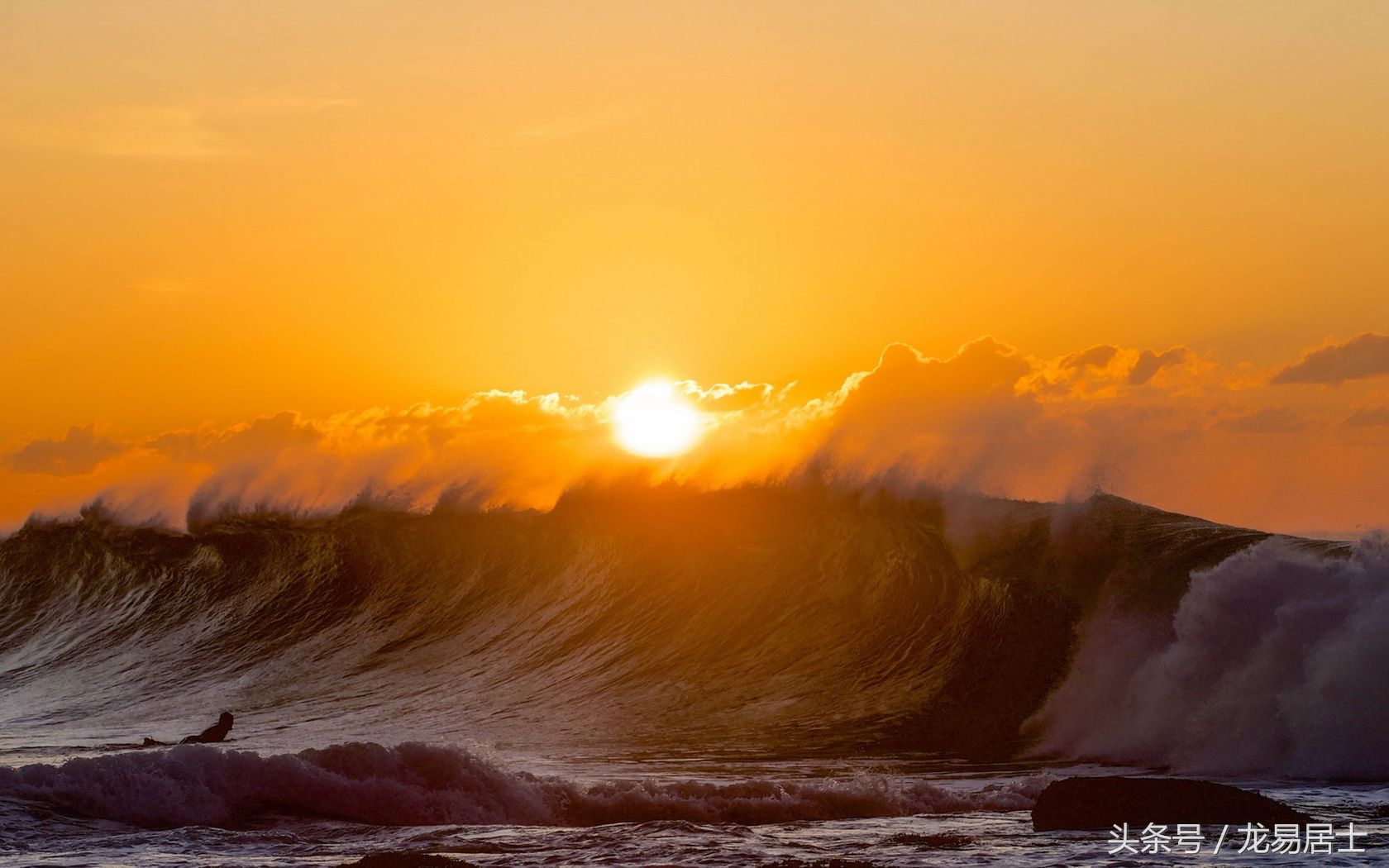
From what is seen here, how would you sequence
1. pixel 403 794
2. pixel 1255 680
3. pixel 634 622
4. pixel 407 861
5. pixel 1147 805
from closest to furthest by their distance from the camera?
pixel 407 861, pixel 1147 805, pixel 403 794, pixel 1255 680, pixel 634 622

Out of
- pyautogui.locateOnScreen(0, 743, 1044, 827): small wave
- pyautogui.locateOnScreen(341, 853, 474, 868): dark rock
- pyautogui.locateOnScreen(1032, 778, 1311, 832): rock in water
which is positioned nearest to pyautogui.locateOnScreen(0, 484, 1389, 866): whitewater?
pyautogui.locateOnScreen(0, 743, 1044, 827): small wave

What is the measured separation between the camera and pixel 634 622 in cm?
2220

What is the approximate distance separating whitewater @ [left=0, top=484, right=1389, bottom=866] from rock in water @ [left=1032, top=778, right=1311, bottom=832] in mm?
389

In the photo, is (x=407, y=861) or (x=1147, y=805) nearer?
(x=407, y=861)

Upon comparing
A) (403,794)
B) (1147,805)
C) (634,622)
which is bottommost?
(1147,805)

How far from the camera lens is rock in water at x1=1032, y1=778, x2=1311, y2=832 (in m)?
10.3

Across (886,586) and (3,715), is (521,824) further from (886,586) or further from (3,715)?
(3,715)

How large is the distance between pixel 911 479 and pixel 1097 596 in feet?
17.1

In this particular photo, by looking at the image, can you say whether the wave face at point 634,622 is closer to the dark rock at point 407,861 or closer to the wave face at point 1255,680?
the wave face at point 1255,680

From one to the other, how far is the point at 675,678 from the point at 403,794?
27.5ft

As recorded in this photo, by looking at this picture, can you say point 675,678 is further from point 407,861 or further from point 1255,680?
point 407,861

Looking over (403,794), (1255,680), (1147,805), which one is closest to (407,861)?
(403,794)

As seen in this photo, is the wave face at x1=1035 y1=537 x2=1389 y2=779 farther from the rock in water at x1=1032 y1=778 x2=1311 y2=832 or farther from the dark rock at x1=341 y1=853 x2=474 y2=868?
the dark rock at x1=341 y1=853 x2=474 y2=868

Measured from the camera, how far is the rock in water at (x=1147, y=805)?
10.3 m
